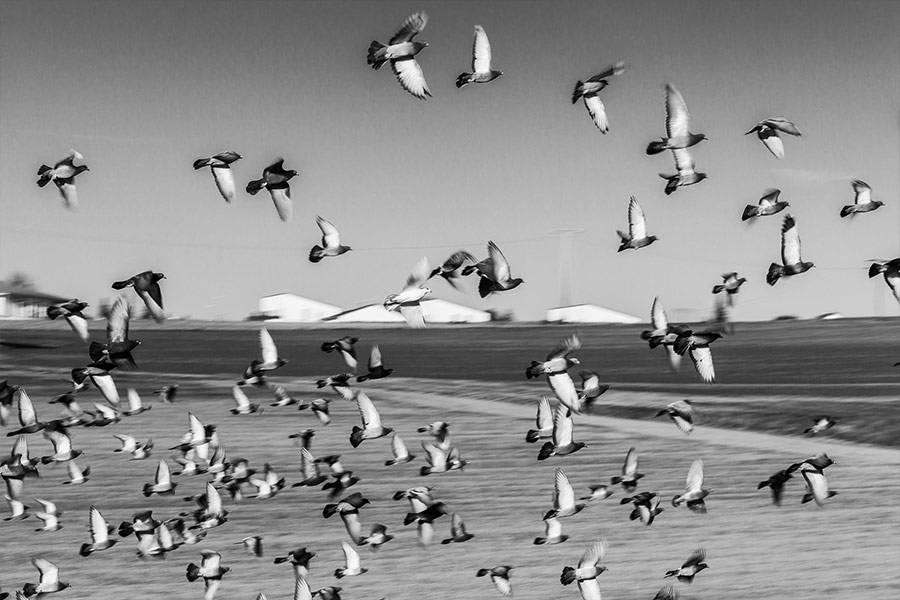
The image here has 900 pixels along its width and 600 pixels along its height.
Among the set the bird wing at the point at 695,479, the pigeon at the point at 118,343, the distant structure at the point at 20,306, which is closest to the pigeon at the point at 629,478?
the bird wing at the point at 695,479

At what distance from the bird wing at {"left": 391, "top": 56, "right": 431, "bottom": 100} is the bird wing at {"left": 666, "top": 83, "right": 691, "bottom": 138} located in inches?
209

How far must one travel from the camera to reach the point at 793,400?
366 ft

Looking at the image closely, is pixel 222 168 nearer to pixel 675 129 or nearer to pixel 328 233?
pixel 328 233

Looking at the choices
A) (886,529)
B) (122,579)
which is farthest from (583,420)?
(122,579)

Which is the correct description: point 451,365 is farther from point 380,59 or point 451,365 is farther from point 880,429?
point 380,59

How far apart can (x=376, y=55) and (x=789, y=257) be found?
11484mm

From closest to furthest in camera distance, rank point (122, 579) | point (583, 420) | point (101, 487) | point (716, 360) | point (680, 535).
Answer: point (122, 579) → point (680, 535) → point (101, 487) → point (583, 420) → point (716, 360)

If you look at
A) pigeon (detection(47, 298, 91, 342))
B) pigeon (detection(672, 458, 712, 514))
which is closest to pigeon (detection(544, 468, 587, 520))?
pigeon (detection(672, 458, 712, 514))

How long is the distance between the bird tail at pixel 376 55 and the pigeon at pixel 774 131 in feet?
24.3

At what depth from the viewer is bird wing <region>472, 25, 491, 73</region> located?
19070 mm

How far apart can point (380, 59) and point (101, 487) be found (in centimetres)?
6127

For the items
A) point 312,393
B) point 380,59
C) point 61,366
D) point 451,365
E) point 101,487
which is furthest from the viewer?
point 61,366

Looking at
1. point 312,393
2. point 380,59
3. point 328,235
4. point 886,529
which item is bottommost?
point 886,529

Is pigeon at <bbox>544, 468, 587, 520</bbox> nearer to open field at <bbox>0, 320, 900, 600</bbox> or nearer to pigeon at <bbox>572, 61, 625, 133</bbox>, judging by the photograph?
pigeon at <bbox>572, 61, 625, 133</bbox>
